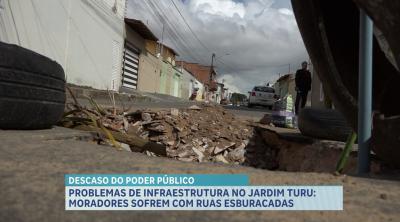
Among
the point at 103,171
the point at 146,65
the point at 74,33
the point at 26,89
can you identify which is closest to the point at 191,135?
the point at 26,89

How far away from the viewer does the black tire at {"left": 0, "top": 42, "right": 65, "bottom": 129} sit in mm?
3486

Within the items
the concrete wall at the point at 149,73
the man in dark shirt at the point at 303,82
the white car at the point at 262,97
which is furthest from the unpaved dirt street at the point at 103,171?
the white car at the point at 262,97

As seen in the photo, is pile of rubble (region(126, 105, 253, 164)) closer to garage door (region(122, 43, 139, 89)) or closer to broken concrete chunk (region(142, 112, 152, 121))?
broken concrete chunk (region(142, 112, 152, 121))

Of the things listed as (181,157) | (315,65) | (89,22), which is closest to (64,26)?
(89,22)

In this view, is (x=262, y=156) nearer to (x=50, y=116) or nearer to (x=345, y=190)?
(x=50, y=116)

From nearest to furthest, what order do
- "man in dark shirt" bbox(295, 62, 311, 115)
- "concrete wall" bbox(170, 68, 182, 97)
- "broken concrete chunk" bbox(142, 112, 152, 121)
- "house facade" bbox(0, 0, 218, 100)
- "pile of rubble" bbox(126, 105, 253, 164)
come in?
"pile of rubble" bbox(126, 105, 253, 164), "broken concrete chunk" bbox(142, 112, 152, 121), "house facade" bbox(0, 0, 218, 100), "man in dark shirt" bbox(295, 62, 311, 115), "concrete wall" bbox(170, 68, 182, 97)

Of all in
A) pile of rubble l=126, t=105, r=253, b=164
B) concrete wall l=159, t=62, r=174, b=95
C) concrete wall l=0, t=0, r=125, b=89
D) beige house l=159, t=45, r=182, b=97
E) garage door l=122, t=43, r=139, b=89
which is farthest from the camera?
beige house l=159, t=45, r=182, b=97

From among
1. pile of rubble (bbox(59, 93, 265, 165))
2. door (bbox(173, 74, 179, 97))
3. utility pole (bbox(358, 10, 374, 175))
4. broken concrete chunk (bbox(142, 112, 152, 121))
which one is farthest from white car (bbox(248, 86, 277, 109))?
utility pole (bbox(358, 10, 374, 175))

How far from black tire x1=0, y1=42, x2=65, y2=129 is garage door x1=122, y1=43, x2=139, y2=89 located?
19808 millimetres

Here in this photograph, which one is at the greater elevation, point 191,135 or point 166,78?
point 166,78

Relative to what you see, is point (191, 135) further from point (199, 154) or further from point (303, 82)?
point (303, 82)

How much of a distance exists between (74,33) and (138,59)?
488 inches

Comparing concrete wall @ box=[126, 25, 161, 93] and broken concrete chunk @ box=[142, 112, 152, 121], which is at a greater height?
concrete wall @ box=[126, 25, 161, 93]

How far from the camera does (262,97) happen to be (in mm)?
34094
